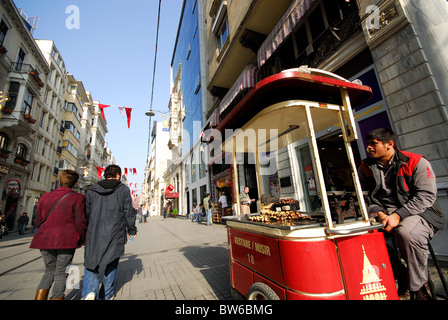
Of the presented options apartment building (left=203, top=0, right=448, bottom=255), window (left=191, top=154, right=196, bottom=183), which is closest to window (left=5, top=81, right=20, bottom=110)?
window (left=191, top=154, right=196, bottom=183)

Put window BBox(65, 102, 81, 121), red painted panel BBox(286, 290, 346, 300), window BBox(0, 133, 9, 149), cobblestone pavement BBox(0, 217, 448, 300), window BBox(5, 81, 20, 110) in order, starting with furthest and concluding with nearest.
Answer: window BBox(65, 102, 81, 121) → window BBox(5, 81, 20, 110) → window BBox(0, 133, 9, 149) → cobblestone pavement BBox(0, 217, 448, 300) → red painted panel BBox(286, 290, 346, 300)

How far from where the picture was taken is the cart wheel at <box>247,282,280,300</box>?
1827 millimetres

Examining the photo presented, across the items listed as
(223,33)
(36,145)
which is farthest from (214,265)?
(36,145)

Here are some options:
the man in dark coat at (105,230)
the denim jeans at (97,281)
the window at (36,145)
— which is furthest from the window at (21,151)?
the denim jeans at (97,281)

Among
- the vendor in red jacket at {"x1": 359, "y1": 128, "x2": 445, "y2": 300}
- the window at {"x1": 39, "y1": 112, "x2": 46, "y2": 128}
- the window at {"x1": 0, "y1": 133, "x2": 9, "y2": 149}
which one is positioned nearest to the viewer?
the vendor in red jacket at {"x1": 359, "y1": 128, "x2": 445, "y2": 300}

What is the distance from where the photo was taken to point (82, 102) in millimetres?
34156

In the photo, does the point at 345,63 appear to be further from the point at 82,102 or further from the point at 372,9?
the point at 82,102

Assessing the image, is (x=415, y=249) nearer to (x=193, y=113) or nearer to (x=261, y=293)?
(x=261, y=293)

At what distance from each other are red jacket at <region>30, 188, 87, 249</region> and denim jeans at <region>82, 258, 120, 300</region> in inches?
18.0

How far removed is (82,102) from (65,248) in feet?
133

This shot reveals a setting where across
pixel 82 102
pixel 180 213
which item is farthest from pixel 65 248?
pixel 82 102

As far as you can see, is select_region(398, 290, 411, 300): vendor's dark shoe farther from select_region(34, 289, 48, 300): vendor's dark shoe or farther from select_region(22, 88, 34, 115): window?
select_region(22, 88, 34, 115): window

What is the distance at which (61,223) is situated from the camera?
8.77ft

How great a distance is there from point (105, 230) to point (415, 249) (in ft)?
11.9
